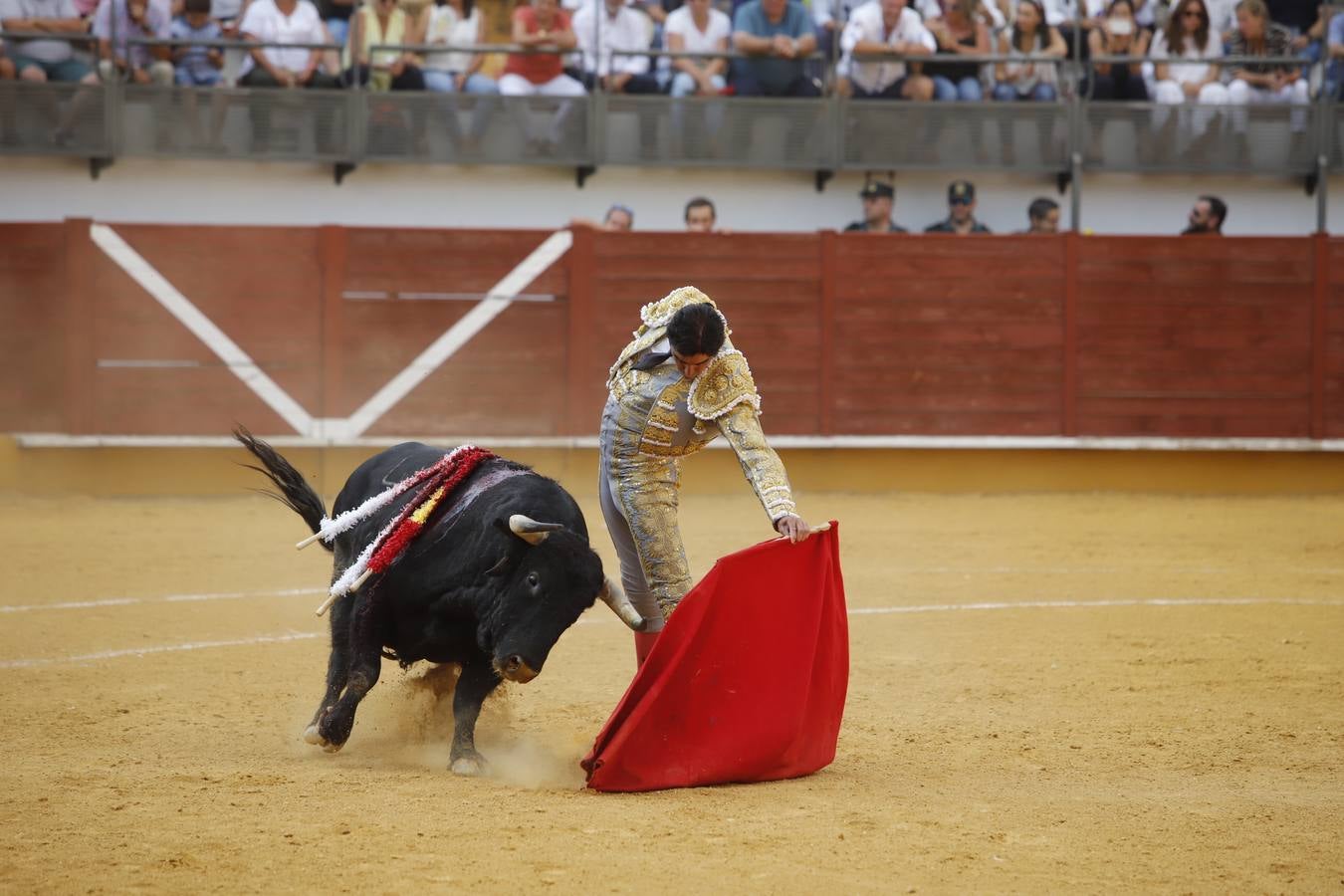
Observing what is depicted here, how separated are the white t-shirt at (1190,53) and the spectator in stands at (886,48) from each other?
4.81 ft

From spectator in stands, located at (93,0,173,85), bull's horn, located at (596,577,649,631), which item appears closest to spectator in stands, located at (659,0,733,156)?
spectator in stands, located at (93,0,173,85)

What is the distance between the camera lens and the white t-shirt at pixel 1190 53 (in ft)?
34.4

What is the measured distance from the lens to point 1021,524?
27.6 feet

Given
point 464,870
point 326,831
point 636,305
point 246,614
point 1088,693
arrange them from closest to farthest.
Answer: point 464,870
point 326,831
point 1088,693
point 246,614
point 636,305

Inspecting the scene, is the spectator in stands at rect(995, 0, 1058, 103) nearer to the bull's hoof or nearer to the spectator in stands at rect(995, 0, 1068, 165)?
the spectator in stands at rect(995, 0, 1068, 165)

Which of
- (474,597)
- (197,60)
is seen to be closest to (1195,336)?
(197,60)

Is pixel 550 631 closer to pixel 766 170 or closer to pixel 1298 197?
pixel 766 170

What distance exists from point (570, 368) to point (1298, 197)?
4.81 metres

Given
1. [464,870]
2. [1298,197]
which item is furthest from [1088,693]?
[1298,197]

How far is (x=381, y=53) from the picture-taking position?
9.98 m

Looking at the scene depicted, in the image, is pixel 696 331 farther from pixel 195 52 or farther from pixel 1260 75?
pixel 1260 75

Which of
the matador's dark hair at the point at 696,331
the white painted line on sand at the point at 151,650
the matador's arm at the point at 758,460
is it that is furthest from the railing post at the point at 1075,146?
the matador's dark hair at the point at 696,331

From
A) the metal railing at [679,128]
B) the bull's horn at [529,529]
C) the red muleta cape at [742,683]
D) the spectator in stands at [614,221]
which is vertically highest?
the metal railing at [679,128]

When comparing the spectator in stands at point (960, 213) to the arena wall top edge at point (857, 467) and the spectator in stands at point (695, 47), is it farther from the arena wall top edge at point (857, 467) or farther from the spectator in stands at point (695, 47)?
the spectator in stands at point (695, 47)
